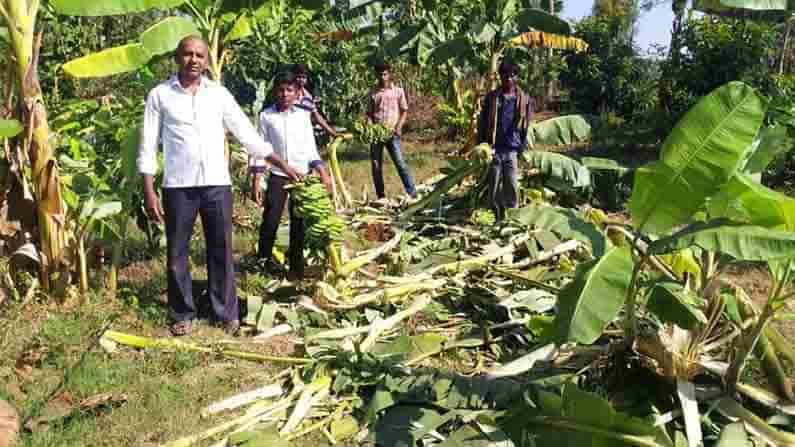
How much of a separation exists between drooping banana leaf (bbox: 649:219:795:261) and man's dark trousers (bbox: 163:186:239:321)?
8.69ft

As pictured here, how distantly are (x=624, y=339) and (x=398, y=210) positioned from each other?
4.32m

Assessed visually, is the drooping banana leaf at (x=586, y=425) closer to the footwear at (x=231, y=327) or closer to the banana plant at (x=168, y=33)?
the footwear at (x=231, y=327)

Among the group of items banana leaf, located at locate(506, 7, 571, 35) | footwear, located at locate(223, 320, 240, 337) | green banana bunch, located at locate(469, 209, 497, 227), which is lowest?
footwear, located at locate(223, 320, 240, 337)

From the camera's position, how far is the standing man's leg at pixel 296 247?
538 cm

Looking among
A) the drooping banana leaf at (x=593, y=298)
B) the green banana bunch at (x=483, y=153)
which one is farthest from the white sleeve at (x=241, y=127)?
the green banana bunch at (x=483, y=153)

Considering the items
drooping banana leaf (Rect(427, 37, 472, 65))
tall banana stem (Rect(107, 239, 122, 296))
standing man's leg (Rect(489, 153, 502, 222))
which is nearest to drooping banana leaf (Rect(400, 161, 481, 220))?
standing man's leg (Rect(489, 153, 502, 222))

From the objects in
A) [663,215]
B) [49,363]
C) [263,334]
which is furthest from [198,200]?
[663,215]

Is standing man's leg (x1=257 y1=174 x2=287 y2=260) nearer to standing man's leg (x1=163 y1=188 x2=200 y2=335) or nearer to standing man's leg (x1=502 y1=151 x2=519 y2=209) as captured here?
standing man's leg (x1=163 y1=188 x2=200 y2=335)

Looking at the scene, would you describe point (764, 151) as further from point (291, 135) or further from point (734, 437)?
point (291, 135)

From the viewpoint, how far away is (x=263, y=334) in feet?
14.6

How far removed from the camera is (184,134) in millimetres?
4242

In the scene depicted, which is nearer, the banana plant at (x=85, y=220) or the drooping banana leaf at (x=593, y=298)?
the drooping banana leaf at (x=593, y=298)

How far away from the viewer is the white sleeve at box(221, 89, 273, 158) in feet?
14.6

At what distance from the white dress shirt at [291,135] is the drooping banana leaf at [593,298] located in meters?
2.80
